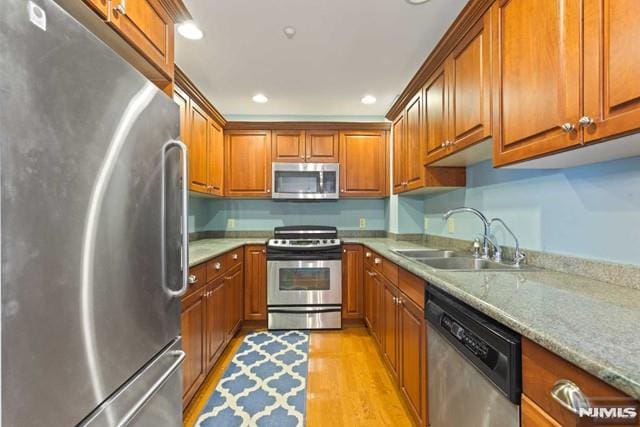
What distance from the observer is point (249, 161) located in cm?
348

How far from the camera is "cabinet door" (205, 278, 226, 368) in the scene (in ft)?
6.89

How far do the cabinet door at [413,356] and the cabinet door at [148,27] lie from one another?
1764 millimetres

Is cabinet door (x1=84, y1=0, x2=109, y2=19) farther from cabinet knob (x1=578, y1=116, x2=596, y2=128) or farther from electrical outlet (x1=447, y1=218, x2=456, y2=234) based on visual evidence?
electrical outlet (x1=447, y1=218, x2=456, y2=234)

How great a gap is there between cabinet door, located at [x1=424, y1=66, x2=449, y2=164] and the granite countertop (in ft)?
3.05

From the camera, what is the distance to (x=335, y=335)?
2994mm

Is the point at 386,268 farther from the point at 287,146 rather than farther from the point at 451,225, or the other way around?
the point at 287,146

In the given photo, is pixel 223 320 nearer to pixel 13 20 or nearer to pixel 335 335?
pixel 335 335

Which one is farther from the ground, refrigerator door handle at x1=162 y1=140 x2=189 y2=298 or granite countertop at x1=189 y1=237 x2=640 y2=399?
refrigerator door handle at x1=162 y1=140 x2=189 y2=298

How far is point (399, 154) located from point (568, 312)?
2.25 meters

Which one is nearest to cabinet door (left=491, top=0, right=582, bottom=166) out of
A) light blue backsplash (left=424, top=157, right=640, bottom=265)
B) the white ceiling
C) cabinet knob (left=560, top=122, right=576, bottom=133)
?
cabinet knob (left=560, top=122, right=576, bottom=133)

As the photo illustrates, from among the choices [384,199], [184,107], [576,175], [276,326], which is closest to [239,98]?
[184,107]

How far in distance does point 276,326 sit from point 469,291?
242 cm

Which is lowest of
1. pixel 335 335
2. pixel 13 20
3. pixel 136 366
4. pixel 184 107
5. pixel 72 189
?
pixel 335 335

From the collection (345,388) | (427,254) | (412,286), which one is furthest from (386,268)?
(345,388)
